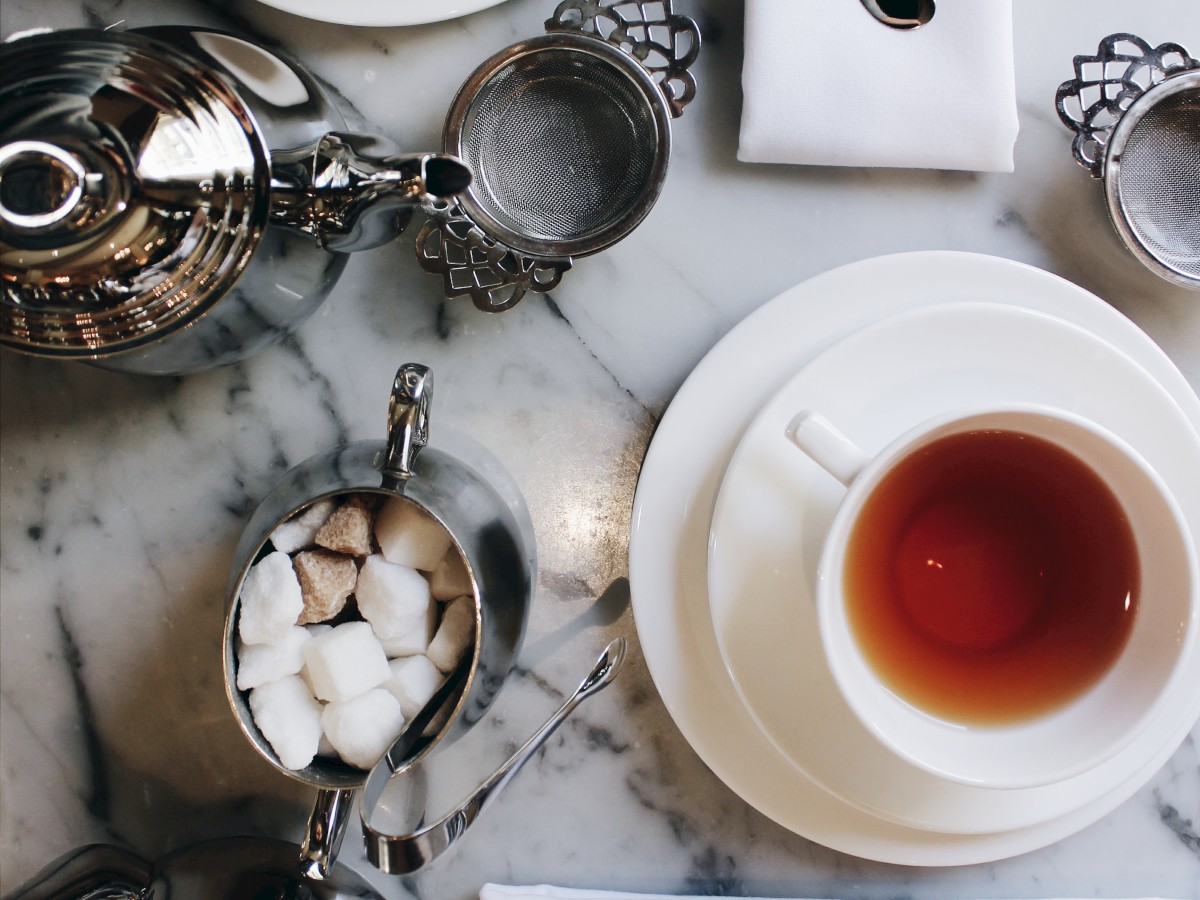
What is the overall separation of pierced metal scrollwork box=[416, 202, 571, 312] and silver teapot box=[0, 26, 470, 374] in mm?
140

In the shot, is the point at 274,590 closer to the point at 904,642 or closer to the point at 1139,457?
the point at 904,642

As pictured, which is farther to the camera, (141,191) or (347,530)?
(347,530)

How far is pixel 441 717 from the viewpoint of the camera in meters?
0.67

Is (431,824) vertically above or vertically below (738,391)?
below

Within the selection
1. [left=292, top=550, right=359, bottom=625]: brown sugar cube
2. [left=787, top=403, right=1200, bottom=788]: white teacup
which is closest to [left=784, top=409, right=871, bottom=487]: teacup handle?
[left=787, top=403, right=1200, bottom=788]: white teacup

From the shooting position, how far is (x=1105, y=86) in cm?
77

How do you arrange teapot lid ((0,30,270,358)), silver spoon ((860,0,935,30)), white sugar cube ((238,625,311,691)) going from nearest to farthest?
1. teapot lid ((0,30,270,358))
2. white sugar cube ((238,625,311,691))
3. silver spoon ((860,0,935,30))

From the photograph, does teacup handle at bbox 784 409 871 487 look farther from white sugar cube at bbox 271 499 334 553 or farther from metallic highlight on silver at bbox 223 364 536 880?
white sugar cube at bbox 271 499 334 553

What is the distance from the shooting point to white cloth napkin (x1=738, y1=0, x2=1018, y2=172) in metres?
0.74

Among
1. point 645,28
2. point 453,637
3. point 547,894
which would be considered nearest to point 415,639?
point 453,637

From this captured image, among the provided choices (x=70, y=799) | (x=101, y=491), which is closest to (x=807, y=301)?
(x=101, y=491)

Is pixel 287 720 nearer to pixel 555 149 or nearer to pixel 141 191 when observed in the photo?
pixel 141 191

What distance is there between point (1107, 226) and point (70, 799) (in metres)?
1.08

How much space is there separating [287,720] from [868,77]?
687 mm
